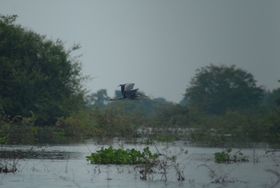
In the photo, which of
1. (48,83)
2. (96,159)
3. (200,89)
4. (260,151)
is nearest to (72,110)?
(48,83)

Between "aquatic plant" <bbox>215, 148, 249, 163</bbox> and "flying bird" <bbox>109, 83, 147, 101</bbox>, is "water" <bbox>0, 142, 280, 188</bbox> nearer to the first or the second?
"aquatic plant" <bbox>215, 148, 249, 163</bbox>

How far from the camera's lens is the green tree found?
1519 inches

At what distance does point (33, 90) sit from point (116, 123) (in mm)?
11819

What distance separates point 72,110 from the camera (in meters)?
39.7

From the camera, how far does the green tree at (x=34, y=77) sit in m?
38.6

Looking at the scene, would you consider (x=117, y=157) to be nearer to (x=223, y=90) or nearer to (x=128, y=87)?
(x=128, y=87)

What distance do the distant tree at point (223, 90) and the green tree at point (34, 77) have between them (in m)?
24.5

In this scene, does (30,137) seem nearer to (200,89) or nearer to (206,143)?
(206,143)

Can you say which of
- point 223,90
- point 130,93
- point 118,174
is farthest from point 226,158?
point 223,90

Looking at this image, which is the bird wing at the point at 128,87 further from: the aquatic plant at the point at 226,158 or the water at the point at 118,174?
the aquatic plant at the point at 226,158

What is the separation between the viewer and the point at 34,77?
39.3 m

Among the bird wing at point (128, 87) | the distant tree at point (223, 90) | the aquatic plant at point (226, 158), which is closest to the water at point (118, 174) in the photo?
the aquatic plant at point (226, 158)

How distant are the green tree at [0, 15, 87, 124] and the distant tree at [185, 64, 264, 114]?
24518mm

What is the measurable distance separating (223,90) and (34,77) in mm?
30803
